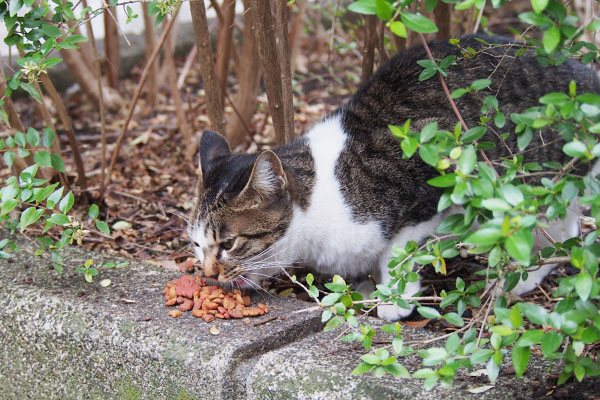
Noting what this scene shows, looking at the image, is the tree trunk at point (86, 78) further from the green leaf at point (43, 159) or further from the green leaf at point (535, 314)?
the green leaf at point (535, 314)

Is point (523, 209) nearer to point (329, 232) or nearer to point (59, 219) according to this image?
point (329, 232)

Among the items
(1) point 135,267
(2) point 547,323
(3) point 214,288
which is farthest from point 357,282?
(2) point 547,323

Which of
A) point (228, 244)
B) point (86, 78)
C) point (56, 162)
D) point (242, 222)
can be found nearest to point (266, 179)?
point (242, 222)

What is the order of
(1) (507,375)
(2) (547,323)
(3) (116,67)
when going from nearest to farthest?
(2) (547,323) → (1) (507,375) → (3) (116,67)

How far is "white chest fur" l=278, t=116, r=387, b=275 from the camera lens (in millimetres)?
2652

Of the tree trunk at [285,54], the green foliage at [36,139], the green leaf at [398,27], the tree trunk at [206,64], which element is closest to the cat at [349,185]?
the tree trunk at [285,54]

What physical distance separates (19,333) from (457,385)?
1.65 meters

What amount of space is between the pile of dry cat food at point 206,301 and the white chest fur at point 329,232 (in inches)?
10.8

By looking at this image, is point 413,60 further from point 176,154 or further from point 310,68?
point 310,68

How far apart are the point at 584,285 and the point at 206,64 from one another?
212 cm

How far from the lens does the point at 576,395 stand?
6.22 ft

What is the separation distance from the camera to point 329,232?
266cm

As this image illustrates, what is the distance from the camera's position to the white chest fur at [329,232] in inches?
104

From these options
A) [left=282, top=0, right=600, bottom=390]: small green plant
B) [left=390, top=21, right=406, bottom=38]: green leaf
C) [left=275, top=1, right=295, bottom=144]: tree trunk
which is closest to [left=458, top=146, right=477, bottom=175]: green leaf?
[left=282, top=0, right=600, bottom=390]: small green plant
